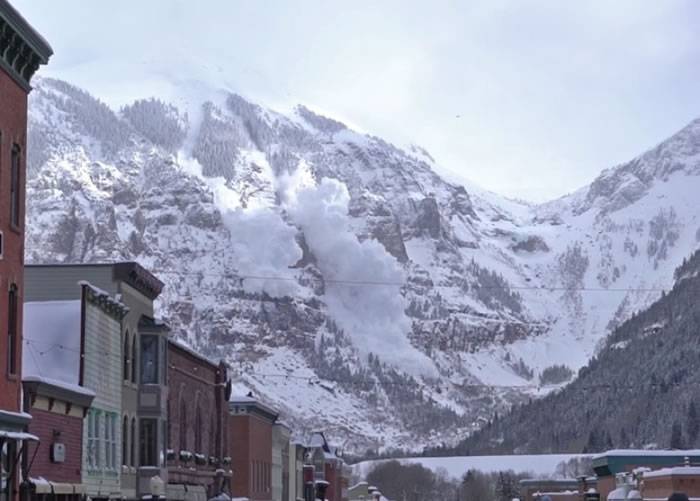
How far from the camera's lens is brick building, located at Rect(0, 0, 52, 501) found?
39.1m

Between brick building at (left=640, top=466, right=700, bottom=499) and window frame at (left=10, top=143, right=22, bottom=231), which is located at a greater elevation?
window frame at (left=10, top=143, right=22, bottom=231)

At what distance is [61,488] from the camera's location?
1896 inches

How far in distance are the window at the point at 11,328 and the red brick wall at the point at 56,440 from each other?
18.1 feet

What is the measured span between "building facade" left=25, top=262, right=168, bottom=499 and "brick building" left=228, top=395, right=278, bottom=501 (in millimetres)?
27694

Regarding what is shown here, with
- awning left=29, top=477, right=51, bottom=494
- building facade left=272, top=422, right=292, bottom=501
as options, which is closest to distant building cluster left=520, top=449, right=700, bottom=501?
awning left=29, top=477, right=51, bottom=494

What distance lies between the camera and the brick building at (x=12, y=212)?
39.1 metres

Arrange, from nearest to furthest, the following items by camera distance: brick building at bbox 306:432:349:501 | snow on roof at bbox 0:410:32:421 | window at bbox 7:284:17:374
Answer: snow on roof at bbox 0:410:32:421, window at bbox 7:284:17:374, brick building at bbox 306:432:349:501

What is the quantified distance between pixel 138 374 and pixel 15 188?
2436 cm

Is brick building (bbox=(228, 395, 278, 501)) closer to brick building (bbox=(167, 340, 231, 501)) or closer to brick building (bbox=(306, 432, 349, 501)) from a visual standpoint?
brick building (bbox=(167, 340, 231, 501))

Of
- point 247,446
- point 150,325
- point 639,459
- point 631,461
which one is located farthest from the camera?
point 631,461

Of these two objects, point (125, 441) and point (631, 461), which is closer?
point (125, 441)

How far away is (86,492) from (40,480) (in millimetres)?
7172

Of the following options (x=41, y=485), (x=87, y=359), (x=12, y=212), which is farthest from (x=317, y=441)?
(x=12, y=212)

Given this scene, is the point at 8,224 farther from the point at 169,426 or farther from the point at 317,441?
the point at 317,441
